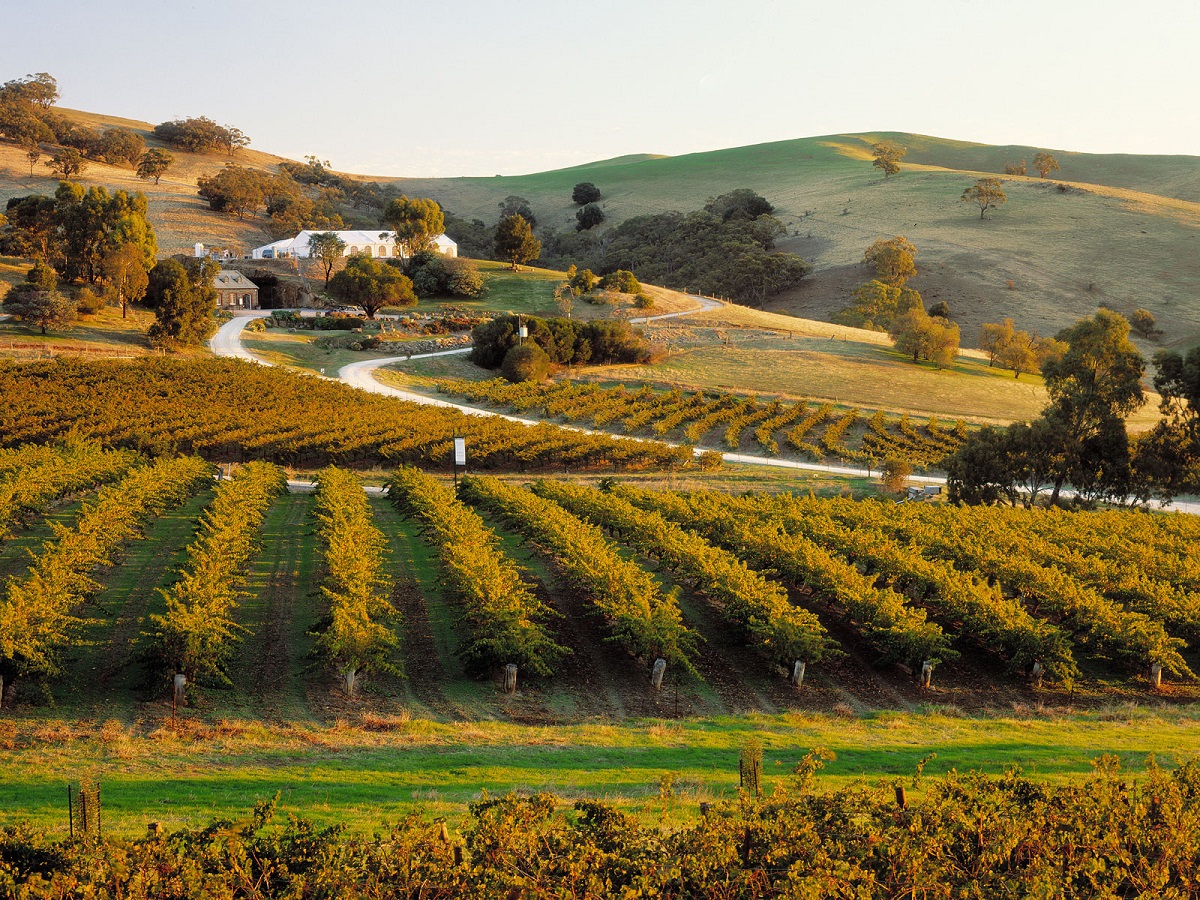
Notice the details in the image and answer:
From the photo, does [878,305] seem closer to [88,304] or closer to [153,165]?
[88,304]

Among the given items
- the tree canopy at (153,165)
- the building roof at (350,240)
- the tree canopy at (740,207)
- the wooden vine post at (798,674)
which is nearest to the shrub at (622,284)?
the building roof at (350,240)

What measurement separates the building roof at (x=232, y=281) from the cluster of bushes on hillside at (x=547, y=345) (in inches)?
1221

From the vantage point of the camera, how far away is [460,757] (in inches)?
508

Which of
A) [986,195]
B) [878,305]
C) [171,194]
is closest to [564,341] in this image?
[878,305]

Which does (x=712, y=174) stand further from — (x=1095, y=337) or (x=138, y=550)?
(x=138, y=550)

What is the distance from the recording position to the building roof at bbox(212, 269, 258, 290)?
87.0 metres

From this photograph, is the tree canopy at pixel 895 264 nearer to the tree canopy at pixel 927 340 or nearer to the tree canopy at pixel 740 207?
the tree canopy at pixel 927 340

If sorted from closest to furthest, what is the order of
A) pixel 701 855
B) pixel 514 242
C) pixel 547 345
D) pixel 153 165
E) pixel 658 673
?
pixel 701 855 < pixel 658 673 < pixel 547 345 < pixel 514 242 < pixel 153 165

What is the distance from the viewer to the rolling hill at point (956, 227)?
105688 mm

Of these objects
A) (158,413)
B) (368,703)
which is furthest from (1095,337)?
(158,413)

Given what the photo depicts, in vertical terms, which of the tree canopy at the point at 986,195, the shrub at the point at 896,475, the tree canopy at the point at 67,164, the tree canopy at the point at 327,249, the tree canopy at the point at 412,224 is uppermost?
the tree canopy at the point at 986,195

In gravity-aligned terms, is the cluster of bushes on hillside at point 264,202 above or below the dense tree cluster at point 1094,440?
above

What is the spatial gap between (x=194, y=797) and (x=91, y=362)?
4691 cm

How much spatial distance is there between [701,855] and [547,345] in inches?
2376
